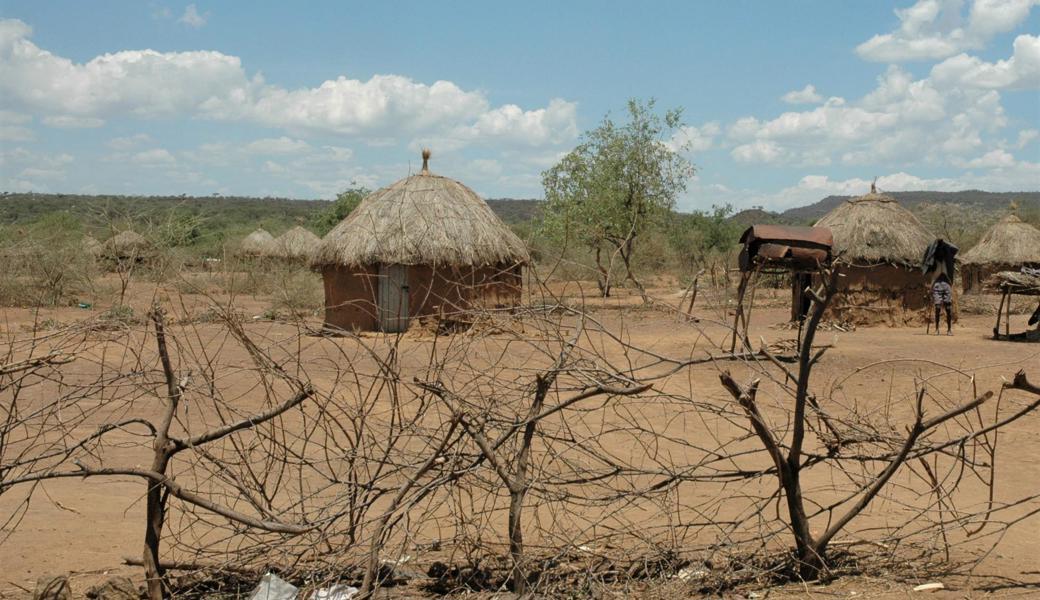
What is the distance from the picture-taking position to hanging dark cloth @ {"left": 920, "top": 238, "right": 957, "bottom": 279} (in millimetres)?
16062

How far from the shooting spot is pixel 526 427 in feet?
13.0

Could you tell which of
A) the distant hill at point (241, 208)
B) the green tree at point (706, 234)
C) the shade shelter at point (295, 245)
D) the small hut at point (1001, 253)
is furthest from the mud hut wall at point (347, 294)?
the green tree at point (706, 234)

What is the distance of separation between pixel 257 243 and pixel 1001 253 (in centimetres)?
2217

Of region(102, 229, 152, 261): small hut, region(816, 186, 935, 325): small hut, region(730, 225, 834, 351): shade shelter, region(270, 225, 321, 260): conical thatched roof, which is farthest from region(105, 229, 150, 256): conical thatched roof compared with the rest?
region(270, 225, 321, 260): conical thatched roof

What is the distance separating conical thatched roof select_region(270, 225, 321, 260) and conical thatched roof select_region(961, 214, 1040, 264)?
1900cm

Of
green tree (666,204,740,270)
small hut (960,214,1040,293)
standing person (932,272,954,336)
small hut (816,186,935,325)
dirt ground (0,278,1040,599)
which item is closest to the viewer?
dirt ground (0,278,1040,599)

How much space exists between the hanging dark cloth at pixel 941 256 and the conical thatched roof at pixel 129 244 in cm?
A: 1449

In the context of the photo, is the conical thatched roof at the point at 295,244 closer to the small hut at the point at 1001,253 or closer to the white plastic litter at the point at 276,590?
the small hut at the point at 1001,253

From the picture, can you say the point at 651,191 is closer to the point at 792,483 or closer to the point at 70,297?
the point at 70,297

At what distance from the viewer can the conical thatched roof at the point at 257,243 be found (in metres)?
30.6

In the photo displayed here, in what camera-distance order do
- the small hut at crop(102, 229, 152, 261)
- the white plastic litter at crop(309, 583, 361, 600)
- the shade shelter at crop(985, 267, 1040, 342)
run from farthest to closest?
the shade shelter at crop(985, 267, 1040, 342) < the white plastic litter at crop(309, 583, 361, 600) < the small hut at crop(102, 229, 152, 261)

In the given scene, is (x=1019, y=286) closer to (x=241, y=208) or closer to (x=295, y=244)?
(x=295, y=244)

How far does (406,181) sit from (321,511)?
12114mm

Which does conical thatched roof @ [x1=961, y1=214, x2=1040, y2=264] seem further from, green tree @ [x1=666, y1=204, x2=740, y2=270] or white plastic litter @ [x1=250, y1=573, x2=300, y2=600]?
white plastic litter @ [x1=250, y1=573, x2=300, y2=600]
